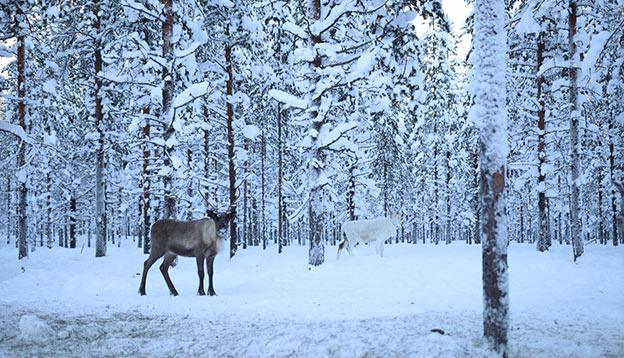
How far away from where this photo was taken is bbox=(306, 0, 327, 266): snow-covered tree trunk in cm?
1138

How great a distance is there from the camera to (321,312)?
675 centimetres

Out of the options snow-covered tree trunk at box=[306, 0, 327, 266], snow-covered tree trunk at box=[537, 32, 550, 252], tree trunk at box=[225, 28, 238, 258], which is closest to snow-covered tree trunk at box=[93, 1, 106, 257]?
tree trunk at box=[225, 28, 238, 258]

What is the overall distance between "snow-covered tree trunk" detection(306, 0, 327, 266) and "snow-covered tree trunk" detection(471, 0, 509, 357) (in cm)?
716

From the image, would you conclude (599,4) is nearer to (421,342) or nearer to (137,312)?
(421,342)

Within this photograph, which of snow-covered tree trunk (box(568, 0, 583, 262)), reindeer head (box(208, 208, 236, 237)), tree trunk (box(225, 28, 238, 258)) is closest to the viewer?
reindeer head (box(208, 208, 236, 237))

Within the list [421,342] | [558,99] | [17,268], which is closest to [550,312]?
[421,342]

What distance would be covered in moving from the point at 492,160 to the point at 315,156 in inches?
300

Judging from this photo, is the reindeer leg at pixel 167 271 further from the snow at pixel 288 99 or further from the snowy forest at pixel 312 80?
the snow at pixel 288 99

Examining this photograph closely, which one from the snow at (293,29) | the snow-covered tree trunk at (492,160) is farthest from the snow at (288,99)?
the snow-covered tree trunk at (492,160)

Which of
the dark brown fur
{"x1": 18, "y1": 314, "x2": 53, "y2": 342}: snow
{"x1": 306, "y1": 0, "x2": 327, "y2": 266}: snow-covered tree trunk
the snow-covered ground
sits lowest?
the snow-covered ground

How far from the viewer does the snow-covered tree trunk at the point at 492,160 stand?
159 inches

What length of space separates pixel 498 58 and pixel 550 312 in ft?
13.6

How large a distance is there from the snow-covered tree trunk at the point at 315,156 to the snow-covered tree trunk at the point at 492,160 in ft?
23.5

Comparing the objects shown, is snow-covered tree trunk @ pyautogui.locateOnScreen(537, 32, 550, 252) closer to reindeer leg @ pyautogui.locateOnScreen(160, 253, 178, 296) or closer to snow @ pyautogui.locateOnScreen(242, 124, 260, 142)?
snow @ pyautogui.locateOnScreen(242, 124, 260, 142)
